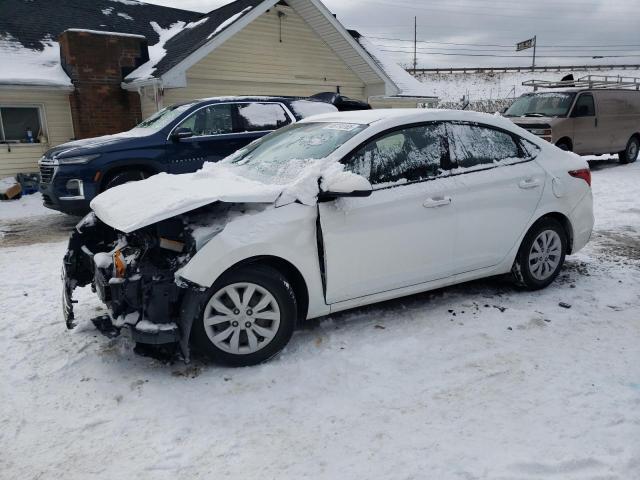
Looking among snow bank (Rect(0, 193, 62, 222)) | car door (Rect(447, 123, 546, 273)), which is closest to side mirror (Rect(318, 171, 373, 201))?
car door (Rect(447, 123, 546, 273))

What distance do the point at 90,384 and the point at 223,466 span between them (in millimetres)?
1241

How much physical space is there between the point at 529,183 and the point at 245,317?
2699mm

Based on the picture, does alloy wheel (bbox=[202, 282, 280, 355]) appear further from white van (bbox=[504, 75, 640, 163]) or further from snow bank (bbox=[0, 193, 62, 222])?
white van (bbox=[504, 75, 640, 163])

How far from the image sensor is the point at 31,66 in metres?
12.9

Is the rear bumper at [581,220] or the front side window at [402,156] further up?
the front side window at [402,156]

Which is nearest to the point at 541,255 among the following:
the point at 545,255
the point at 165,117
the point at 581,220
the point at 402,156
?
the point at 545,255

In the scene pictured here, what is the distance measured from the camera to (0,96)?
12.5 m

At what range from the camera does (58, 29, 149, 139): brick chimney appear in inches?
513

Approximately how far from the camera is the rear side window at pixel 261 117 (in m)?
8.58

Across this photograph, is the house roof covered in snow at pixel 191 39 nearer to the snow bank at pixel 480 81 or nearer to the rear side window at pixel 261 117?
the rear side window at pixel 261 117

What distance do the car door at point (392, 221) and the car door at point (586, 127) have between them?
10290mm

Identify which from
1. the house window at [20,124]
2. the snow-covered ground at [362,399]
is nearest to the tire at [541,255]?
the snow-covered ground at [362,399]

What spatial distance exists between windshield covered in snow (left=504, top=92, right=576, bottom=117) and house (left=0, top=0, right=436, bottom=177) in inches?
158

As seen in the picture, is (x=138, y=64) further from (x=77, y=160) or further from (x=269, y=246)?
(x=269, y=246)
